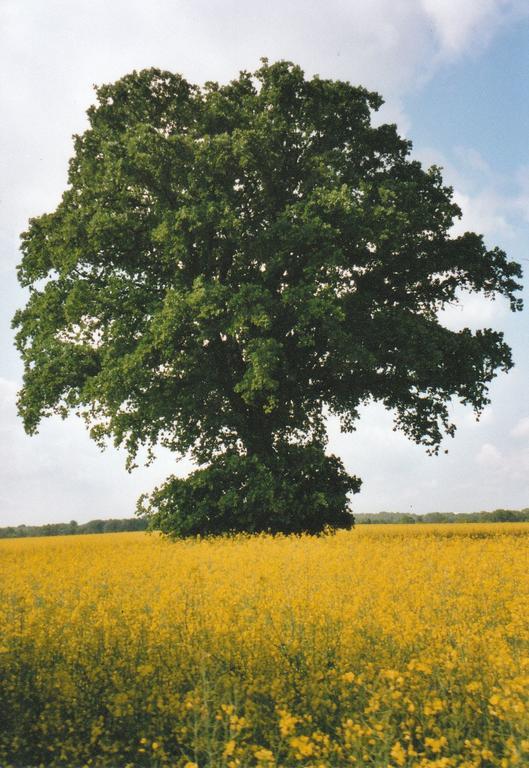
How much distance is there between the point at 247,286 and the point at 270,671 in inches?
518

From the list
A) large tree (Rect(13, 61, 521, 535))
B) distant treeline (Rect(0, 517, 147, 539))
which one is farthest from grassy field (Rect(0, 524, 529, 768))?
distant treeline (Rect(0, 517, 147, 539))

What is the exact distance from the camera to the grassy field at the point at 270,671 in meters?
4.96

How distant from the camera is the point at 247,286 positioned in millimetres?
17922

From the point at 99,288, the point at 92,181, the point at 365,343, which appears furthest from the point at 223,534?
the point at 92,181

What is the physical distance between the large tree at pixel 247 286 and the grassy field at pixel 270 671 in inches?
363

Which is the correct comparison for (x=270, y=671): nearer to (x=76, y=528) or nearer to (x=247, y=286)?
(x=247, y=286)

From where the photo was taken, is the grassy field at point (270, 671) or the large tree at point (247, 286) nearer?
the grassy field at point (270, 671)

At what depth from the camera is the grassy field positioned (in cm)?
496

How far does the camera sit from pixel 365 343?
66.0 feet

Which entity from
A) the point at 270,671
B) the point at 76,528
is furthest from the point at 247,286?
the point at 76,528

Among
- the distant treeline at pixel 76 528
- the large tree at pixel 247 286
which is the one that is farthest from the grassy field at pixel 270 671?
the distant treeline at pixel 76 528

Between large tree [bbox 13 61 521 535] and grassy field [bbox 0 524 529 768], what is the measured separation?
9.23 meters

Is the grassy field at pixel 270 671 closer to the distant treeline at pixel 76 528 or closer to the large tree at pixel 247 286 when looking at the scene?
the large tree at pixel 247 286

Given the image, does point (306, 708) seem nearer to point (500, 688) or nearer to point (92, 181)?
point (500, 688)
